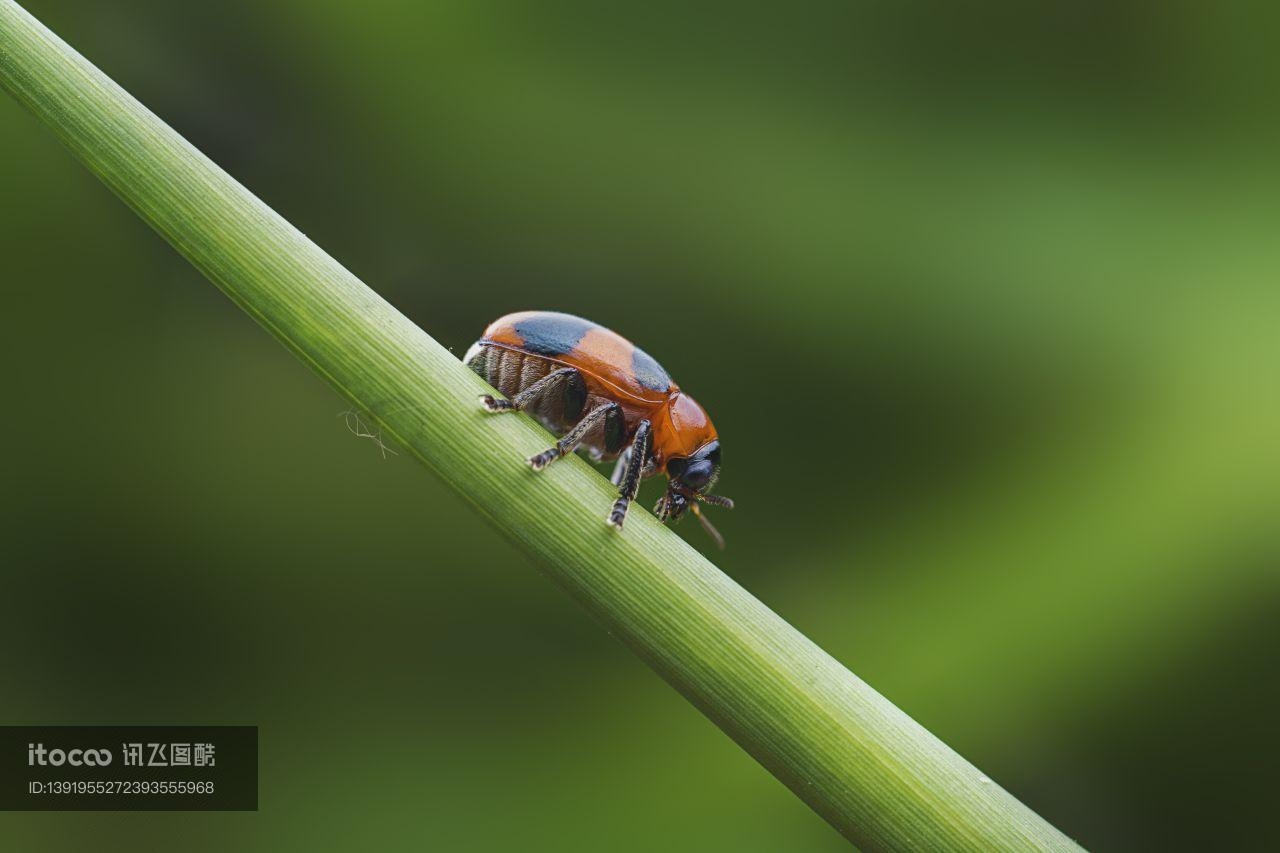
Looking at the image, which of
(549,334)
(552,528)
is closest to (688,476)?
(549,334)

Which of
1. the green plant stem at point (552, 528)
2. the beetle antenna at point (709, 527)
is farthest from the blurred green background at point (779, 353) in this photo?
the green plant stem at point (552, 528)

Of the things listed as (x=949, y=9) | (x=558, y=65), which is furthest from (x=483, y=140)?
(x=949, y=9)

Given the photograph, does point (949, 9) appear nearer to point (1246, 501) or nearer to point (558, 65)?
point (558, 65)

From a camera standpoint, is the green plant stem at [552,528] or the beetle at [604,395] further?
→ the beetle at [604,395]

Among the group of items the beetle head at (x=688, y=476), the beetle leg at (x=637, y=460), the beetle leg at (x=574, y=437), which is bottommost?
the beetle head at (x=688, y=476)

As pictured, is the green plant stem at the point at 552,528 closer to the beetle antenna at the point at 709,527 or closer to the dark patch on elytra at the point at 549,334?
the dark patch on elytra at the point at 549,334

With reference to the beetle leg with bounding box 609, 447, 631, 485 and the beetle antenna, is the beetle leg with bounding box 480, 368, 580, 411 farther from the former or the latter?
the beetle antenna

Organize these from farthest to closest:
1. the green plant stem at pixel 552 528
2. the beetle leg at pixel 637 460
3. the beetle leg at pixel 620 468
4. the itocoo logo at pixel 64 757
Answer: the beetle leg at pixel 620 468 < the itocoo logo at pixel 64 757 < the beetle leg at pixel 637 460 < the green plant stem at pixel 552 528
